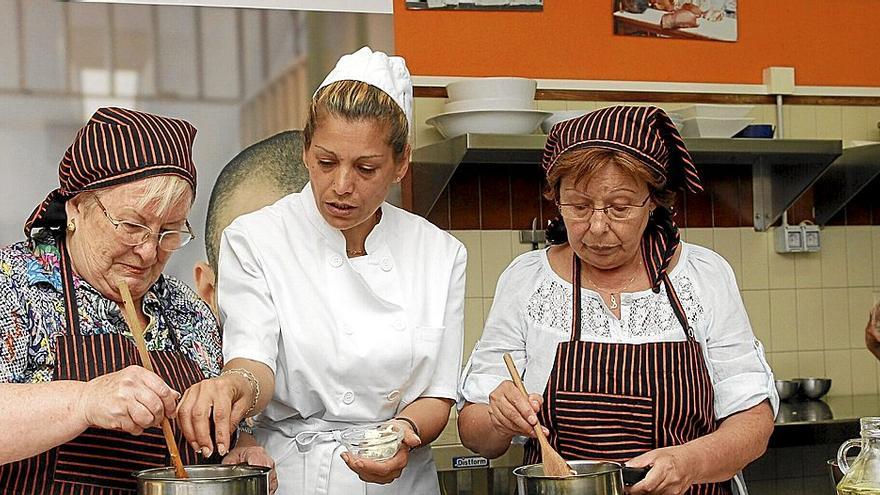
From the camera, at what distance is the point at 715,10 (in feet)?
12.9

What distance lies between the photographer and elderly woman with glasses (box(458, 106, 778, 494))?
7.12ft

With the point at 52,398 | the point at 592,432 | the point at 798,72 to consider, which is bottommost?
the point at 592,432

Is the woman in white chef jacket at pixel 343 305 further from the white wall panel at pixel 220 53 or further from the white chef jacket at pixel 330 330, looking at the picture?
the white wall panel at pixel 220 53

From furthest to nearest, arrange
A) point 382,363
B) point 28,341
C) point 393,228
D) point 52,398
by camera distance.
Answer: point 393,228 < point 382,363 < point 28,341 < point 52,398

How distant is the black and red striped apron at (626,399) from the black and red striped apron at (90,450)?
2.34ft

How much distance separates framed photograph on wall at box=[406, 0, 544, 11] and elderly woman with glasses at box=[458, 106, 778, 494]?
1510mm

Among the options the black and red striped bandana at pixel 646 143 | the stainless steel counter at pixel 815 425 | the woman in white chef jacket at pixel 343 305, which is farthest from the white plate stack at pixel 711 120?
the woman in white chef jacket at pixel 343 305

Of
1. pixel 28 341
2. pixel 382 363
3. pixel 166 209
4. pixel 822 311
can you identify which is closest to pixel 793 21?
pixel 822 311

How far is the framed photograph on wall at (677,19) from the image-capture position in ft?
12.6

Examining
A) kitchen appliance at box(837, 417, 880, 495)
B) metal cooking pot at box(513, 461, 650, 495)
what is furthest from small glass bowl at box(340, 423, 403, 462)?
kitchen appliance at box(837, 417, 880, 495)

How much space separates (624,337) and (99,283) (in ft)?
3.26

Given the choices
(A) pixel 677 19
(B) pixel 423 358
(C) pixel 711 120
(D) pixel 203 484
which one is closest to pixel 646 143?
(B) pixel 423 358

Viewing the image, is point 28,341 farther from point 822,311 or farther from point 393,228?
point 822,311

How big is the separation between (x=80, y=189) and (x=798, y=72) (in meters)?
2.86
